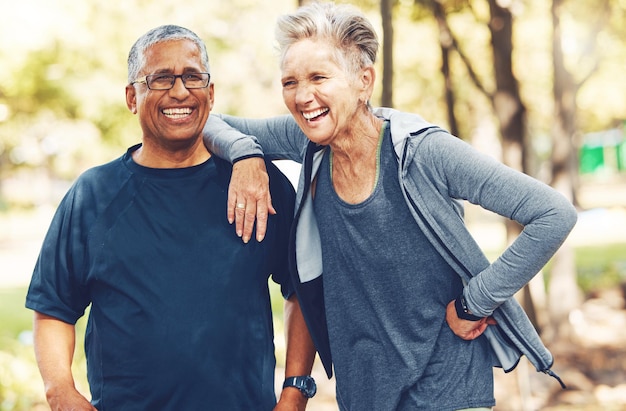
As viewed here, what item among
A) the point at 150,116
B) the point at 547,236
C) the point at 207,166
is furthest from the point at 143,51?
the point at 547,236

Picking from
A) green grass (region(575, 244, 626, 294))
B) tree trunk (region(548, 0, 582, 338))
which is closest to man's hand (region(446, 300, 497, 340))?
tree trunk (region(548, 0, 582, 338))

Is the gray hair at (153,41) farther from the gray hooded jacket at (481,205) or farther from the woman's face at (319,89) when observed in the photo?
the gray hooded jacket at (481,205)

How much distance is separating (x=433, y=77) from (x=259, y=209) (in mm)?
Result: 18476

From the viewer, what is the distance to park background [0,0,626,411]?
8461 mm

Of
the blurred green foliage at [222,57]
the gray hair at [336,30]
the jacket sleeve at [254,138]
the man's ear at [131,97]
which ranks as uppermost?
the blurred green foliage at [222,57]

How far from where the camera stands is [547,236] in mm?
2629

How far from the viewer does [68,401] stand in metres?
2.93

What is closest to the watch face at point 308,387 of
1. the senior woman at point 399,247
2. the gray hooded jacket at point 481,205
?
the senior woman at point 399,247

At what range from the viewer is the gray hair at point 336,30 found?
2836 millimetres

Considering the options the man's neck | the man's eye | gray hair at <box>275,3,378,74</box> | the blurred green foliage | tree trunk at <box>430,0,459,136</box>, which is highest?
the blurred green foliage

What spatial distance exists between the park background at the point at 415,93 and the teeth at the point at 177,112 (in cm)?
38

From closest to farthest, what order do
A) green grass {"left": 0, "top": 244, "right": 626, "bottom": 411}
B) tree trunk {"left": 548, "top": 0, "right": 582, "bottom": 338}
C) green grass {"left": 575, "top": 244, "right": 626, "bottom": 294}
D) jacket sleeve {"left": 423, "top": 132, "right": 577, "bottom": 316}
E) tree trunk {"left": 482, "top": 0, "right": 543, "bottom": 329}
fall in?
jacket sleeve {"left": 423, "top": 132, "right": 577, "bottom": 316} → green grass {"left": 0, "top": 244, "right": 626, "bottom": 411} → tree trunk {"left": 482, "top": 0, "right": 543, "bottom": 329} → tree trunk {"left": 548, "top": 0, "right": 582, "bottom": 338} → green grass {"left": 575, "top": 244, "right": 626, "bottom": 294}

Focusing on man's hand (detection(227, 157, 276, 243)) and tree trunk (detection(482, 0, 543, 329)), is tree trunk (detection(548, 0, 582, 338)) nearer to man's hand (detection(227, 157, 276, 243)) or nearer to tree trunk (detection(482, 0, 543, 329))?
tree trunk (detection(482, 0, 543, 329))

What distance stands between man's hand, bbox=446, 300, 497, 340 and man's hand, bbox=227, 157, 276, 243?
2.44 feet
